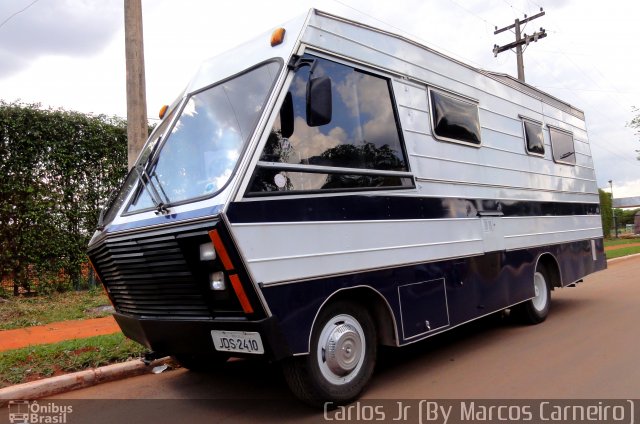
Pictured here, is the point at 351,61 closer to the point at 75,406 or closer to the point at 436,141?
the point at 436,141

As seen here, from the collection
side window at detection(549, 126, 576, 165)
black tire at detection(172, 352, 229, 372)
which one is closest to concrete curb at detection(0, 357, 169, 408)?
black tire at detection(172, 352, 229, 372)

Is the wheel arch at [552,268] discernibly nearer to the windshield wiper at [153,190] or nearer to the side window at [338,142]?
the side window at [338,142]

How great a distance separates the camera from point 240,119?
160 inches

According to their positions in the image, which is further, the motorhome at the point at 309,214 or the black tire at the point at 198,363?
the black tire at the point at 198,363

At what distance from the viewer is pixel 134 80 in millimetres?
7621

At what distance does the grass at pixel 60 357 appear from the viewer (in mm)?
5238

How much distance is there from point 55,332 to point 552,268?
731 cm

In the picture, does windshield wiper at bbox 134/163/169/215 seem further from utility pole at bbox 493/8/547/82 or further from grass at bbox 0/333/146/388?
utility pole at bbox 493/8/547/82

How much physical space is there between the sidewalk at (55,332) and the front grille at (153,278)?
305 centimetres

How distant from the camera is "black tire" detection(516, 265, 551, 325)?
24.1ft

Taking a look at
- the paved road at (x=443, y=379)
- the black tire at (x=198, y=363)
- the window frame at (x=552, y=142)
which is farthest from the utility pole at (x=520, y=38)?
the black tire at (x=198, y=363)

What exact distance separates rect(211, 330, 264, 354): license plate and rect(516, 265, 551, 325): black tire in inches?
191

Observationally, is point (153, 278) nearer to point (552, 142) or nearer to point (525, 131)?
point (525, 131)

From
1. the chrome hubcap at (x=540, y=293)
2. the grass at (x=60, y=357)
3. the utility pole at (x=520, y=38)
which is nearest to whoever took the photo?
the grass at (x=60, y=357)
